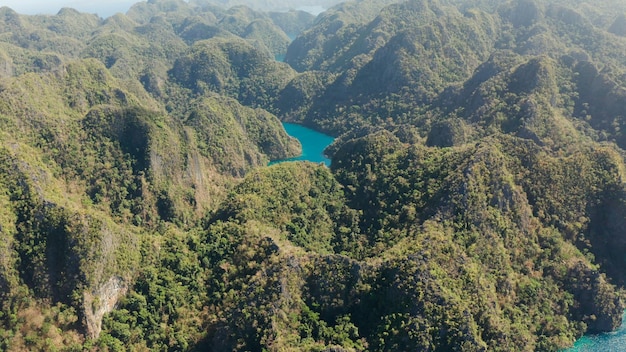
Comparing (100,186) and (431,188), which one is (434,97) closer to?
(431,188)

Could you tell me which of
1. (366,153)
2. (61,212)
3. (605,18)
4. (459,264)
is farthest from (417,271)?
(605,18)

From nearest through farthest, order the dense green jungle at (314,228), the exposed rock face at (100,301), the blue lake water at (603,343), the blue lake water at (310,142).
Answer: the exposed rock face at (100,301) → the dense green jungle at (314,228) → the blue lake water at (603,343) → the blue lake water at (310,142)

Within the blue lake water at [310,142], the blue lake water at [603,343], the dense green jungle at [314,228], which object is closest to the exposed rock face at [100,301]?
the dense green jungle at [314,228]

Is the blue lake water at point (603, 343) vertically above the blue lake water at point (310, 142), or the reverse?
the blue lake water at point (603, 343)

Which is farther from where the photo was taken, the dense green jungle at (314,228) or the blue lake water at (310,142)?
the blue lake water at (310,142)

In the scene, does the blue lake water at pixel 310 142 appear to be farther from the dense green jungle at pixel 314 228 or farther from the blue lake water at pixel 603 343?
the blue lake water at pixel 603 343

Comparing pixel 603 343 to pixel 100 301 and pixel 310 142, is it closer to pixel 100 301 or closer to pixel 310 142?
pixel 100 301
